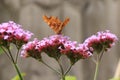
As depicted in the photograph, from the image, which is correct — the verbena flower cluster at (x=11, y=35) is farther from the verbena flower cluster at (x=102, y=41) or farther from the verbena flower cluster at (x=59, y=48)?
the verbena flower cluster at (x=102, y=41)

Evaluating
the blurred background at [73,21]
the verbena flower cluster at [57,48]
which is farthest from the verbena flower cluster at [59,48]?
the blurred background at [73,21]

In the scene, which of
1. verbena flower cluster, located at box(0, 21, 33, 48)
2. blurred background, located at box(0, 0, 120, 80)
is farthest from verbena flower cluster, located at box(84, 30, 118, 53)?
blurred background, located at box(0, 0, 120, 80)

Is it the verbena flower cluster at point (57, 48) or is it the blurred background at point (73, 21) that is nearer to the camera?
the verbena flower cluster at point (57, 48)

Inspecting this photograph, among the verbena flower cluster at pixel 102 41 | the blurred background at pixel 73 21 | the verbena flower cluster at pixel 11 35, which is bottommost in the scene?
the verbena flower cluster at pixel 102 41

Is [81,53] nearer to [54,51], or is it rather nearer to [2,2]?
[54,51]

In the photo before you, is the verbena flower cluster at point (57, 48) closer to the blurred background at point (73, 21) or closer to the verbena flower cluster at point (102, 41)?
the verbena flower cluster at point (102, 41)

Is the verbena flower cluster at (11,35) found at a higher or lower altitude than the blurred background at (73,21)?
lower

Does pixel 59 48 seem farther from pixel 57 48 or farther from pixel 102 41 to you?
pixel 102 41

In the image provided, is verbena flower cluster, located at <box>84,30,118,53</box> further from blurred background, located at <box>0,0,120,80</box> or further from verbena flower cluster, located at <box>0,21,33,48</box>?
blurred background, located at <box>0,0,120,80</box>
